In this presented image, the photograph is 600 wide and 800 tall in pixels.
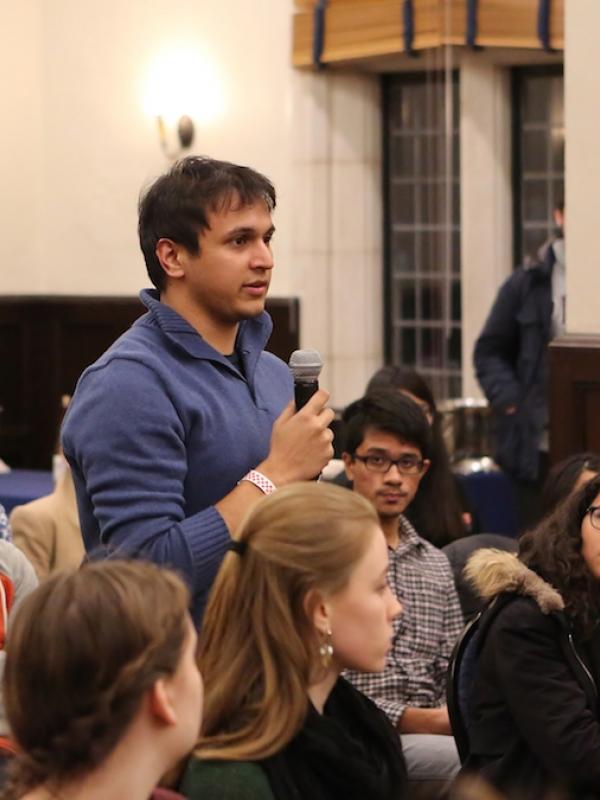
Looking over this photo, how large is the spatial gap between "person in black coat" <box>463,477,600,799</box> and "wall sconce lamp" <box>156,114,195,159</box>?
648 cm

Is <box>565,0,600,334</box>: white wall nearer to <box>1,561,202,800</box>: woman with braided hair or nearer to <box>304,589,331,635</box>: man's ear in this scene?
<box>304,589,331,635</box>: man's ear

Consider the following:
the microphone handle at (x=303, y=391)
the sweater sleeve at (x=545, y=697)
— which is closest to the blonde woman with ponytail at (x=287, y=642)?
the microphone handle at (x=303, y=391)

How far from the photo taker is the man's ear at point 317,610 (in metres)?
2.16

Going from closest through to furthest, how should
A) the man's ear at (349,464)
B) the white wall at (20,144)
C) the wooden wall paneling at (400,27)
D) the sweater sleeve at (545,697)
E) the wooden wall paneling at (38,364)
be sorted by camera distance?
the sweater sleeve at (545,697), the man's ear at (349,464), the wooden wall paneling at (400,27), the white wall at (20,144), the wooden wall paneling at (38,364)

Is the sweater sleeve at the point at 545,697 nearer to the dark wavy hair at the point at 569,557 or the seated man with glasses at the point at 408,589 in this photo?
the dark wavy hair at the point at 569,557

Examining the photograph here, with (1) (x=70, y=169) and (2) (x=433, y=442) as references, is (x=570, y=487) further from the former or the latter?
(1) (x=70, y=169)

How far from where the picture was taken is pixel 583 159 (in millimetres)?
5551

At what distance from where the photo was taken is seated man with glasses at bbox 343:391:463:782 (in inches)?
146

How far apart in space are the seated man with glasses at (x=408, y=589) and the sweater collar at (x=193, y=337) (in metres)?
1.30

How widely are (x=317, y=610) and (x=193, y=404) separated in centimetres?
40

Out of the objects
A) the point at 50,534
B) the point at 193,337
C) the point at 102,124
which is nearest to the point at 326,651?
the point at 193,337

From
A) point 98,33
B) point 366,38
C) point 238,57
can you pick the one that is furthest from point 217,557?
point 98,33

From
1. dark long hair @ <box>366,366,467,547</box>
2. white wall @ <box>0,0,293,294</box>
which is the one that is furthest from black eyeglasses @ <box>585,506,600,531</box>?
white wall @ <box>0,0,293,294</box>

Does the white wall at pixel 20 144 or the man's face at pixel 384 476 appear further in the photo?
the white wall at pixel 20 144
